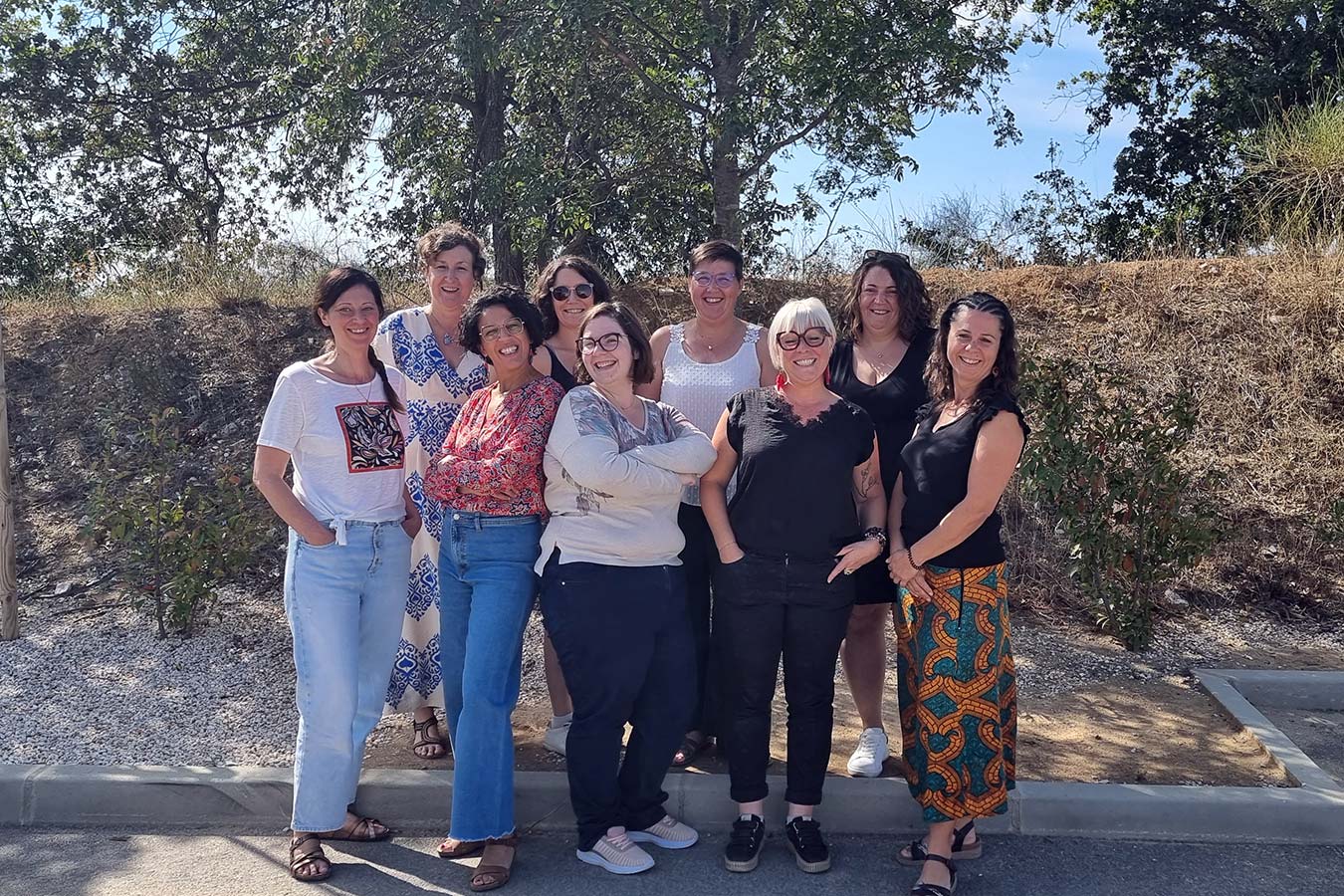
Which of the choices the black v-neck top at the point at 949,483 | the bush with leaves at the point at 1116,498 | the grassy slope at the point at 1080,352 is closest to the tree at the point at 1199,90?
the grassy slope at the point at 1080,352

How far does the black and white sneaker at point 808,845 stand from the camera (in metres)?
3.72

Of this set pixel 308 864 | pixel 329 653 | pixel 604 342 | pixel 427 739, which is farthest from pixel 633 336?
pixel 308 864

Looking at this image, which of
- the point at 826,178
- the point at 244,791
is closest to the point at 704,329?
the point at 244,791

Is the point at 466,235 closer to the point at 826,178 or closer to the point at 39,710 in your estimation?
the point at 39,710

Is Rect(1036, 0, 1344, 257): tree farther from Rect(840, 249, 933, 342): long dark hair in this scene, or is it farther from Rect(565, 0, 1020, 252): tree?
Rect(840, 249, 933, 342): long dark hair

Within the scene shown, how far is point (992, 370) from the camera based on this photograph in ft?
12.0

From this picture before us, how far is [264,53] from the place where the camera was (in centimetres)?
1040

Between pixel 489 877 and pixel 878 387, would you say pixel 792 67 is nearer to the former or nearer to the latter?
pixel 878 387

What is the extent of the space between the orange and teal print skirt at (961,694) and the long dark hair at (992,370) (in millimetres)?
591

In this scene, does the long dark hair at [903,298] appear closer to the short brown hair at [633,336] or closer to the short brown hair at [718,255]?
the short brown hair at [718,255]

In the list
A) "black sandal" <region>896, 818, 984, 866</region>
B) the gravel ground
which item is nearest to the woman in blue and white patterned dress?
the gravel ground

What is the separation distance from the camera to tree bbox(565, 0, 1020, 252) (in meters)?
7.17

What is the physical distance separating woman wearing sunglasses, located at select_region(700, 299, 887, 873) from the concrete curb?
39 cm

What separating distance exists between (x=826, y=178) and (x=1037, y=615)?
3.96 metres
